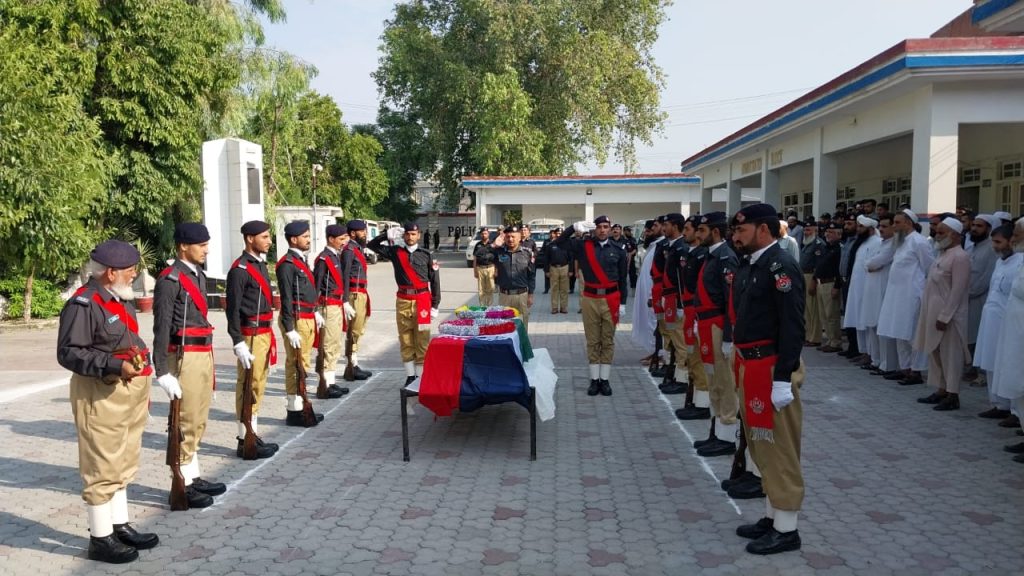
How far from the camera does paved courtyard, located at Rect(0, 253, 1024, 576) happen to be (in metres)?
4.50

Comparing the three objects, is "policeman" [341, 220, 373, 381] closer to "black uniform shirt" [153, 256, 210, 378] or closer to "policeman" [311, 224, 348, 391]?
"policeman" [311, 224, 348, 391]

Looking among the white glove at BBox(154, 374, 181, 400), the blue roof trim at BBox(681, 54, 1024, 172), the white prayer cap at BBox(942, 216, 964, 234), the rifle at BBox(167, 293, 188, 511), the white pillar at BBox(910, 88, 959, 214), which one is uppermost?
the blue roof trim at BBox(681, 54, 1024, 172)

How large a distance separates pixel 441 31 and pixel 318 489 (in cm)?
3822

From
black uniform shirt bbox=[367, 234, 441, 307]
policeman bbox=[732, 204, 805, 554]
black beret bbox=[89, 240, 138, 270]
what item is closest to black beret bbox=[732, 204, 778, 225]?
policeman bbox=[732, 204, 805, 554]

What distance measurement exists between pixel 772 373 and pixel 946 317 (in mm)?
4189

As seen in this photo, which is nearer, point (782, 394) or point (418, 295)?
point (782, 394)

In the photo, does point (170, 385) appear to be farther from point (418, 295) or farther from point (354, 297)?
point (354, 297)

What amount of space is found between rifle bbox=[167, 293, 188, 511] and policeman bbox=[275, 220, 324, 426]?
5.96ft

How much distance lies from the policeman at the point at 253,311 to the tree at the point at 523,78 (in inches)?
1176

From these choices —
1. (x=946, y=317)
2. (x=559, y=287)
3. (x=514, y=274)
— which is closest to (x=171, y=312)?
(x=514, y=274)

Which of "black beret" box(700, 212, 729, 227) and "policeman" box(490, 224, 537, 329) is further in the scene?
"policeman" box(490, 224, 537, 329)

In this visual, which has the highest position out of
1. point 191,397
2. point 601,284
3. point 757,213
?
point 757,213

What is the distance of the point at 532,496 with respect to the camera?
5.57 m

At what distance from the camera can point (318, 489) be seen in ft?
18.9
